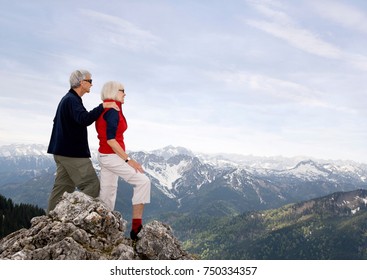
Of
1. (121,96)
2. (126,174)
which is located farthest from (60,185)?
(121,96)

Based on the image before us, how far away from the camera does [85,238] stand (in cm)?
1093

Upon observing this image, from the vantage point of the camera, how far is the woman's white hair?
11.4 m

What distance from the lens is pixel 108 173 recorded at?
463 inches

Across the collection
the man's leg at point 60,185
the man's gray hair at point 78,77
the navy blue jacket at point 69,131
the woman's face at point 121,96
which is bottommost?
the man's leg at point 60,185

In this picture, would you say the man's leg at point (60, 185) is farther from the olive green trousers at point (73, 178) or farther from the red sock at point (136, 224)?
the red sock at point (136, 224)

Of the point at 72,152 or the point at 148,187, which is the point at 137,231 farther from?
the point at 72,152

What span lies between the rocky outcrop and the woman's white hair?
3.58 metres

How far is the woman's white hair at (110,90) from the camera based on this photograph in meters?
11.4

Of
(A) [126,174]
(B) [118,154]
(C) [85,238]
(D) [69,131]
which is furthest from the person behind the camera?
(D) [69,131]

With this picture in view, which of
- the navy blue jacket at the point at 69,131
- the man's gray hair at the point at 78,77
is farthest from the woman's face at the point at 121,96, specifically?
the man's gray hair at the point at 78,77

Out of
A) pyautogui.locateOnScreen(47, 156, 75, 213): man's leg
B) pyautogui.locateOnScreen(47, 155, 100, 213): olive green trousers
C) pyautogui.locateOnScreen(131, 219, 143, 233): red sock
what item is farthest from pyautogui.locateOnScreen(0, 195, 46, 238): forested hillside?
pyautogui.locateOnScreen(131, 219, 143, 233): red sock

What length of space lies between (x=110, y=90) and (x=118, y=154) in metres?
2.24

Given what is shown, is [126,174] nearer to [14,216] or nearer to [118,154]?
[118,154]
